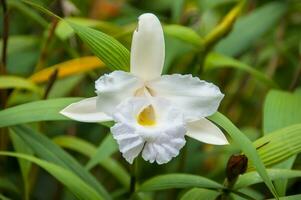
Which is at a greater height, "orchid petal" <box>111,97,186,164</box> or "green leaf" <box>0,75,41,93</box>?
"green leaf" <box>0,75,41,93</box>

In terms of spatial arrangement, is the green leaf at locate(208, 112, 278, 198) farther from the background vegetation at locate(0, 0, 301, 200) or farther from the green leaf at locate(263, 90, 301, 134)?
the green leaf at locate(263, 90, 301, 134)

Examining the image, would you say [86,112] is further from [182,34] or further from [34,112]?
[182,34]

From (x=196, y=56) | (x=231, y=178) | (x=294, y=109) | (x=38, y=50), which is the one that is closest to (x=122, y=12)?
(x=38, y=50)

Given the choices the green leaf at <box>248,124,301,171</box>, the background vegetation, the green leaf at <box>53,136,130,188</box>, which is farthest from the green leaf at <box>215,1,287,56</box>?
the green leaf at <box>248,124,301,171</box>

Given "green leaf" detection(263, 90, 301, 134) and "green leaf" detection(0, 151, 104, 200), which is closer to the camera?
"green leaf" detection(0, 151, 104, 200)

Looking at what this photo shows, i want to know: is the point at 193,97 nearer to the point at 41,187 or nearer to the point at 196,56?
the point at 196,56

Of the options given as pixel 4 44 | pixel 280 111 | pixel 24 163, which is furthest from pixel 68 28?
pixel 280 111

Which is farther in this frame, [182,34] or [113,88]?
[182,34]
